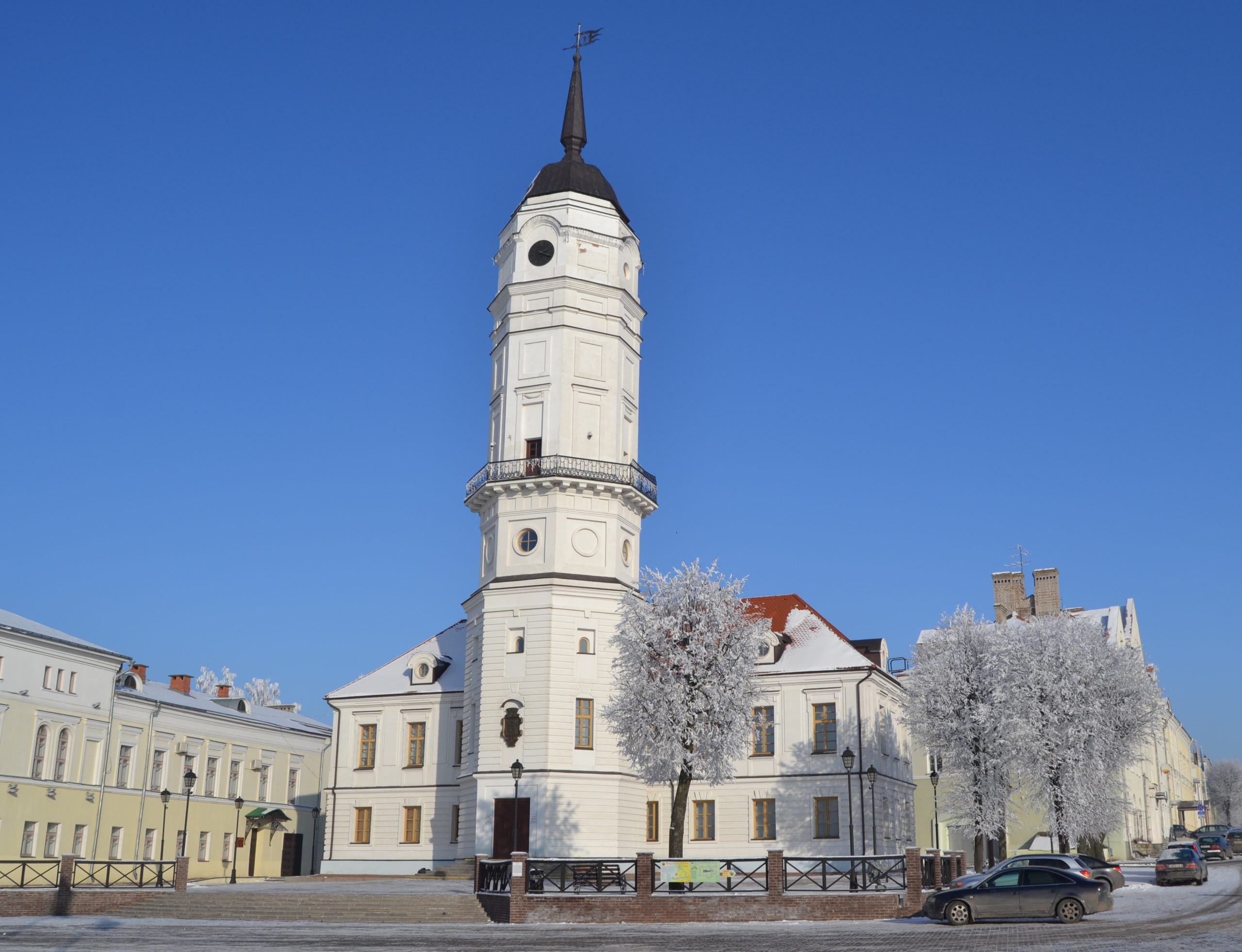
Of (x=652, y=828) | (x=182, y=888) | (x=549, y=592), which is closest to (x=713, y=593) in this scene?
(x=549, y=592)

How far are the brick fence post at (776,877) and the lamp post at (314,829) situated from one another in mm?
41371

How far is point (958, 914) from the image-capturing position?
26.7 m

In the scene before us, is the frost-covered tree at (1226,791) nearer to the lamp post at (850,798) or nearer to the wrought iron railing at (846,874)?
the lamp post at (850,798)

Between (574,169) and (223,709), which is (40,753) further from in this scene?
(574,169)

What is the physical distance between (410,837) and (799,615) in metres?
19.3

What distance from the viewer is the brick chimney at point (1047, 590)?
7206cm

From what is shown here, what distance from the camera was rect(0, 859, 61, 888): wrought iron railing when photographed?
110 ft

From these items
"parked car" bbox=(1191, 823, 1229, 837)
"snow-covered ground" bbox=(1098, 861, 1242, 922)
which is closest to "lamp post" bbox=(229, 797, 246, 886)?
"snow-covered ground" bbox=(1098, 861, 1242, 922)

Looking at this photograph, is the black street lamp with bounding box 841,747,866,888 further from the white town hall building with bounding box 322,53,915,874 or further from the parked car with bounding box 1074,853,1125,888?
the parked car with bounding box 1074,853,1125,888

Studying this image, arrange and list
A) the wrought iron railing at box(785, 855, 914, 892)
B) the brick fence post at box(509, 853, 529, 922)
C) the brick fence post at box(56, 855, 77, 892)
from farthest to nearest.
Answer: the brick fence post at box(56, 855, 77, 892) < the brick fence post at box(509, 853, 529, 922) < the wrought iron railing at box(785, 855, 914, 892)

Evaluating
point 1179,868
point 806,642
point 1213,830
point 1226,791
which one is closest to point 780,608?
point 806,642

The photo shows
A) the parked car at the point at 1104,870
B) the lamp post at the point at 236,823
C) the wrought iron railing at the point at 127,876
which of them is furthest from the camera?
the lamp post at the point at 236,823

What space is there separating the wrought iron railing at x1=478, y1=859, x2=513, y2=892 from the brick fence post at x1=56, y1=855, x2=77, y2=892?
35.9 ft

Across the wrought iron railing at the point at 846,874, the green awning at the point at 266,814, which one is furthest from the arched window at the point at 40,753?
the wrought iron railing at the point at 846,874
